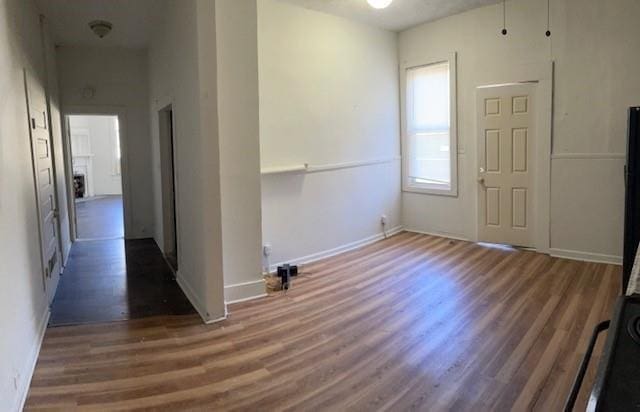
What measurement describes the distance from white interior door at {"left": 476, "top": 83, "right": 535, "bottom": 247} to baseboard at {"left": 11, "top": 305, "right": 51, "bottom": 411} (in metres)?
4.81

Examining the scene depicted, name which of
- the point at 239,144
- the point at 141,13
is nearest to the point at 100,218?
the point at 141,13

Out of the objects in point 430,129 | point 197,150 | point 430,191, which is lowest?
point 430,191

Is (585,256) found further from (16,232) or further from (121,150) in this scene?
(121,150)

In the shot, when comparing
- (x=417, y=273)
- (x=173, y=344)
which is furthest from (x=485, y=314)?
(x=173, y=344)

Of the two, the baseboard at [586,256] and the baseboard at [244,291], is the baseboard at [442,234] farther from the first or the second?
the baseboard at [244,291]

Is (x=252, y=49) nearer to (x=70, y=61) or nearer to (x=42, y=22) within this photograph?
(x=42, y=22)

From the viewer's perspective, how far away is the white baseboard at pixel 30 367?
2.45 meters

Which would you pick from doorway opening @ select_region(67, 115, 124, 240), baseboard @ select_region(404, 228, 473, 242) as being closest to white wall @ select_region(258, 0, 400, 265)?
baseboard @ select_region(404, 228, 473, 242)

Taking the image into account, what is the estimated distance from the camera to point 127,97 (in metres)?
7.00

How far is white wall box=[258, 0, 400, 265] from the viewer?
15.9 ft

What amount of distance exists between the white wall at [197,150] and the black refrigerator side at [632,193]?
352 cm

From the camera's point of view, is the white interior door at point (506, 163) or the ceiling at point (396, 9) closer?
the ceiling at point (396, 9)

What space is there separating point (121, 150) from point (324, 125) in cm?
351

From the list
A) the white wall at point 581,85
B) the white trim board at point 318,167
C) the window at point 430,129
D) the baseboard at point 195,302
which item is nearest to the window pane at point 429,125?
the window at point 430,129
